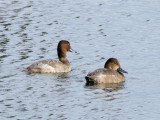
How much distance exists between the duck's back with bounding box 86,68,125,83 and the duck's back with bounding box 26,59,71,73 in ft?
6.01

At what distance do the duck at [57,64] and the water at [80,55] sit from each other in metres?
0.28

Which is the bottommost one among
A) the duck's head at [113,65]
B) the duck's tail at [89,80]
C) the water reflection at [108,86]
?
the water reflection at [108,86]

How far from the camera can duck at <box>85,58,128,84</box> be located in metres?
17.9

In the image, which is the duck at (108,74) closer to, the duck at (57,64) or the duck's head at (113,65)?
the duck's head at (113,65)

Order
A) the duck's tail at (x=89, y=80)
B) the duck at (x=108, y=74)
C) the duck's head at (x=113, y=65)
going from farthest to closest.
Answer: the duck's head at (x=113, y=65)
the duck at (x=108, y=74)
the duck's tail at (x=89, y=80)

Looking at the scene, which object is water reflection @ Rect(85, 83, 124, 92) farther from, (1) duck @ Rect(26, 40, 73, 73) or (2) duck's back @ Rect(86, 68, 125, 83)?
(1) duck @ Rect(26, 40, 73, 73)

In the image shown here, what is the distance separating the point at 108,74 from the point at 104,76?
0.19 meters

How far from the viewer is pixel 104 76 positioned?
1814 centimetres

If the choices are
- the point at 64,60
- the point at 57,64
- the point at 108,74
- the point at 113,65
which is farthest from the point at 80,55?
the point at 108,74

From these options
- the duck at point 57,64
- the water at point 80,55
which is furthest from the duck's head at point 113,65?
the duck at point 57,64

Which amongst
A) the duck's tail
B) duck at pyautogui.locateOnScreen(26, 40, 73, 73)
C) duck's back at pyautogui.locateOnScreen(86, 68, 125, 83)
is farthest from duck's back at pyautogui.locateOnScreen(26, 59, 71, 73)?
the duck's tail

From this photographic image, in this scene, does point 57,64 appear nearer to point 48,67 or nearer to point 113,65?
point 48,67

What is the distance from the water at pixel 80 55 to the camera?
15094mm

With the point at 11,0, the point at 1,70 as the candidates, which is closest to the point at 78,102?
the point at 1,70
